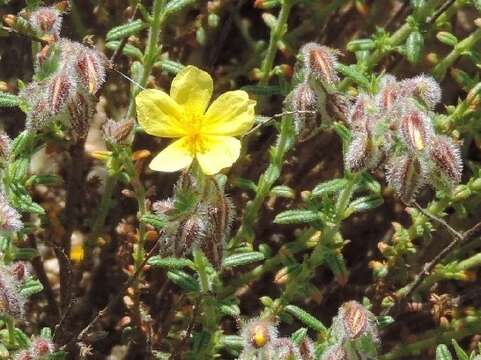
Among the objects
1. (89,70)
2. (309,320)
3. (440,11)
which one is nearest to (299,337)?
(309,320)

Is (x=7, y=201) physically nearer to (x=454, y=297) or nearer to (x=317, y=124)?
(x=317, y=124)

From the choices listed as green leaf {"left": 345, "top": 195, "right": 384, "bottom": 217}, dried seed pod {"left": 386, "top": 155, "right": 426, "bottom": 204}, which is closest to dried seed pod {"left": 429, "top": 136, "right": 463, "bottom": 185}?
dried seed pod {"left": 386, "top": 155, "right": 426, "bottom": 204}

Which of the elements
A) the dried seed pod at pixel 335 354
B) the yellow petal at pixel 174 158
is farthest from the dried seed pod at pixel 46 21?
the dried seed pod at pixel 335 354

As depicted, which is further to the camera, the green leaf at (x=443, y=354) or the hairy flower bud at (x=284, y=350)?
the green leaf at (x=443, y=354)

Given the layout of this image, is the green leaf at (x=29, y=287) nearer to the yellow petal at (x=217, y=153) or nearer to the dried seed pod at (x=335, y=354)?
the yellow petal at (x=217, y=153)

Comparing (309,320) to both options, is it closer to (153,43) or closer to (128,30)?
(153,43)

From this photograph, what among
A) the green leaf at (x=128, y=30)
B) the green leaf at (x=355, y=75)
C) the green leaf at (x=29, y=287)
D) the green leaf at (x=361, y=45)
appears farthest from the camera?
the green leaf at (x=361, y=45)
